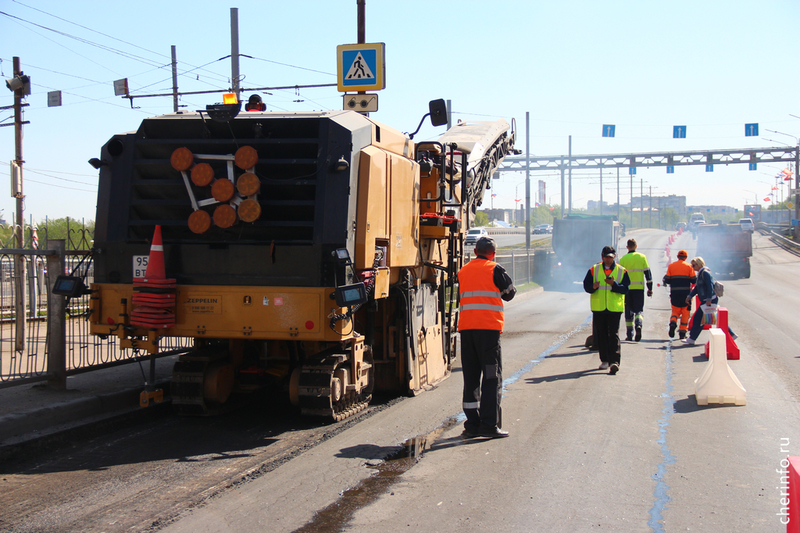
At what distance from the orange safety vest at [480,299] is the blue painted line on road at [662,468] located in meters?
1.71

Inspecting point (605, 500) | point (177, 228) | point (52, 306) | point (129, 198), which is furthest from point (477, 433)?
point (52, 306)

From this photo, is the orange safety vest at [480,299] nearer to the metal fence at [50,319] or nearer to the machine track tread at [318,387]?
the machine track tread at [318,387]

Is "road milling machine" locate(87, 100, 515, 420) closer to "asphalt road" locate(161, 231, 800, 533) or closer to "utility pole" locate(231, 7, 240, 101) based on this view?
"asphalt road" locate(161, 231, 800, 533)

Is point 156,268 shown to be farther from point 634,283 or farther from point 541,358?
point 634,283

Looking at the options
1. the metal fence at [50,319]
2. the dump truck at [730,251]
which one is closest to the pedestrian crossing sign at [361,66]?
the metal fence at [50,319]

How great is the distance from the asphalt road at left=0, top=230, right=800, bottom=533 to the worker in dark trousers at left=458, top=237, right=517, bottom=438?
0.88 feet

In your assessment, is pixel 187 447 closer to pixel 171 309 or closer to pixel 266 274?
pixel 171 309

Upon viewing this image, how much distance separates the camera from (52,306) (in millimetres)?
7234

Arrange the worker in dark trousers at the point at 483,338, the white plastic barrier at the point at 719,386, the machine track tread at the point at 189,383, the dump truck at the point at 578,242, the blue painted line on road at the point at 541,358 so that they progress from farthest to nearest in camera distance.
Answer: the dump truck at the point at 578,242
the blue painted line on road at the point at 541,358
the white plastic barrier at the point at 719,386
the machine track tread at the point at 189,383
the worker in dark trousers at the point at 483,338

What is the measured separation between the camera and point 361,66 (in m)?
12.2

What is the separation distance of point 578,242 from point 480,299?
22.8m

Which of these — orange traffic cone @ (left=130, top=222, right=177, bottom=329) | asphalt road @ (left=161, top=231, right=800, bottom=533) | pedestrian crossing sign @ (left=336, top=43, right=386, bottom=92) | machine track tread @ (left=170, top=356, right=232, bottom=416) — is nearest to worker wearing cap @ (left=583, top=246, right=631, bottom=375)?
asphalt road @ (left=161, top=231, right=800, bottom=533)

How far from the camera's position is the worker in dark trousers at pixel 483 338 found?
20.1 ft

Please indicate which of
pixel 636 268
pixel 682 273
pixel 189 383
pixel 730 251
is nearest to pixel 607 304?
pixel 636 268
